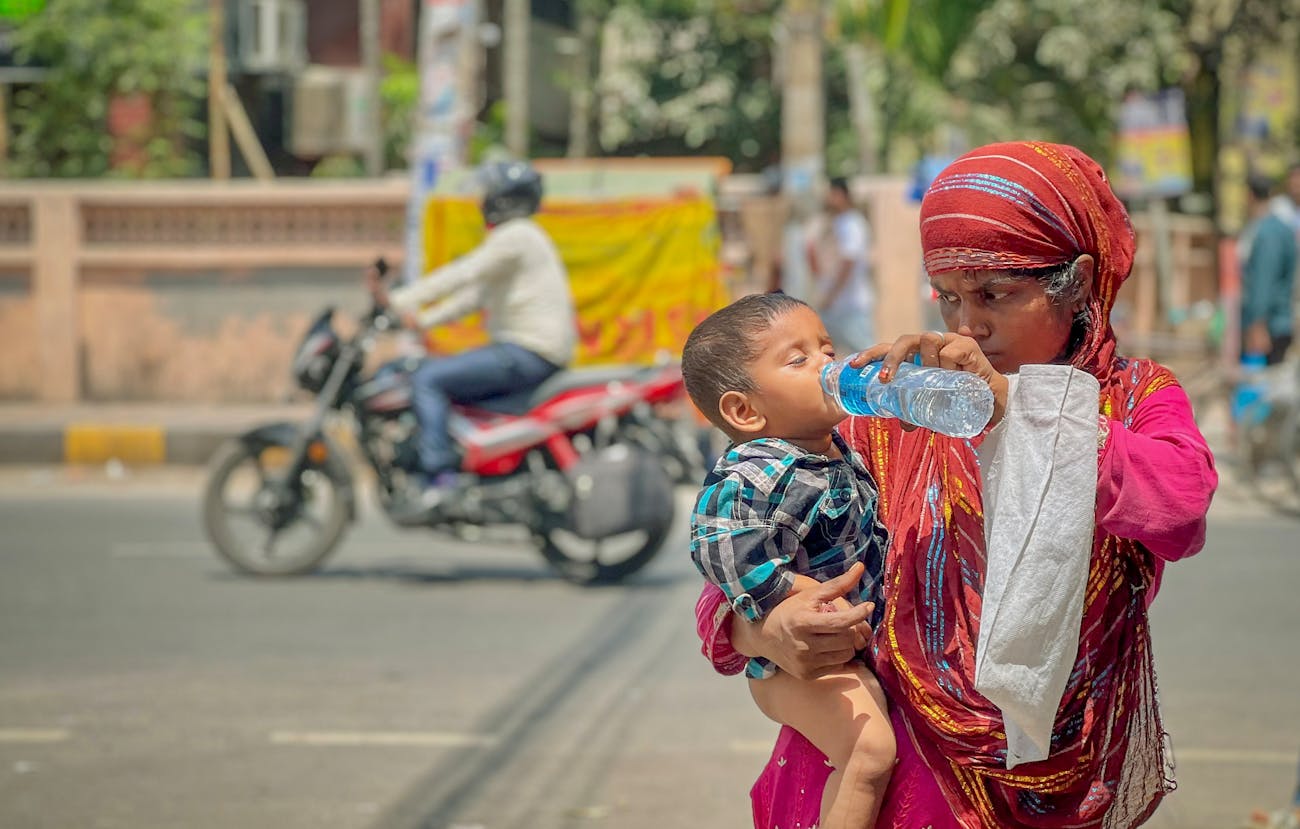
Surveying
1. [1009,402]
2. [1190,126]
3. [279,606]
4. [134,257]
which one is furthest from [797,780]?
[1190,126]

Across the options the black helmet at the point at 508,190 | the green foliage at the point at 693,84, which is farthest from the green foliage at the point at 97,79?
the black helmet at the point at 508,190

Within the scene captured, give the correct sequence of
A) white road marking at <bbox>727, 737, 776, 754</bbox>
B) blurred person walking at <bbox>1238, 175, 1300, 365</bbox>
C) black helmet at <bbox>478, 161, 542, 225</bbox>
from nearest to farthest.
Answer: white road marking at <bbox>727, 737, 776, 754</bbox> → black helmet at <bbox>478, 161, 542, 225</bbox> → blurred person walking at <bbox>1238, 175, 1300, 365</bbox>

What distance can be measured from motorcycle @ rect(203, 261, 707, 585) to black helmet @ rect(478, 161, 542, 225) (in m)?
→ 0.66

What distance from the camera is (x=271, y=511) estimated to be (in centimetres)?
742

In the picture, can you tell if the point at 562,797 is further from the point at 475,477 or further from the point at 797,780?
the point at 475,477

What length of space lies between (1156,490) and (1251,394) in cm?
871

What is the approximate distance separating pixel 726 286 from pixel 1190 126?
10387 millimetres

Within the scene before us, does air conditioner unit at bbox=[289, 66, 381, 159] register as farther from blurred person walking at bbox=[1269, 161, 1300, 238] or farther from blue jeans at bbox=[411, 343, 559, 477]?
blue jeans at bbox=[411, 343, 559, 477]

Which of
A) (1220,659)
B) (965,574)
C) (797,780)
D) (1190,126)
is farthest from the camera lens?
(1190,126)

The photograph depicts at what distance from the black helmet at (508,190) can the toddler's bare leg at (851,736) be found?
559 cm

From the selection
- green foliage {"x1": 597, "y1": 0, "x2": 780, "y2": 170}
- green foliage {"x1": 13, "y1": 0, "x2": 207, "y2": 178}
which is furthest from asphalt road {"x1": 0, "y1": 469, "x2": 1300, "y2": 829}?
green foliage {"x1": 597, "y1": 0, "x2": 780, "y2": 170}

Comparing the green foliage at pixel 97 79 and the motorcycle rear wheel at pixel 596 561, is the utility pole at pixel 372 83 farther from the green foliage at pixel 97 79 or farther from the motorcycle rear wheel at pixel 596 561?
the motorcycle rear wheel at pixel 596 561

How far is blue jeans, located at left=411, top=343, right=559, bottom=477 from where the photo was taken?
7223 millimetres

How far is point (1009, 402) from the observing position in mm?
1720
